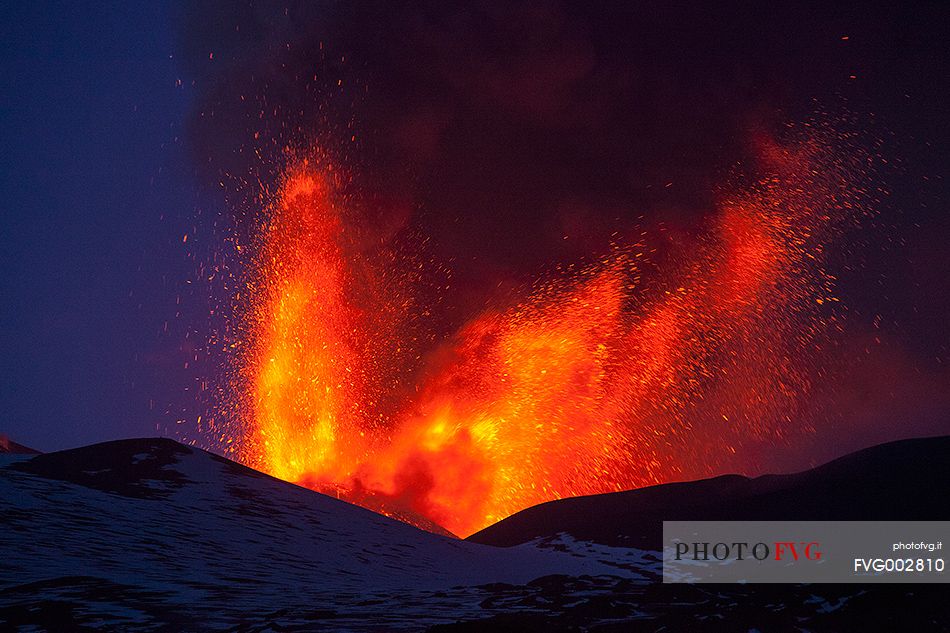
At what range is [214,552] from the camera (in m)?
33.8

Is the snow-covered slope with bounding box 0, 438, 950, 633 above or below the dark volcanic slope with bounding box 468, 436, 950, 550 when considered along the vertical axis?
below

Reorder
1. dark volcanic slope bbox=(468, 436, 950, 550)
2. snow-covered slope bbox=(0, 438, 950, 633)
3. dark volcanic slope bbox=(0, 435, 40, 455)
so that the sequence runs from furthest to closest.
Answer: dark volcanic slope bbox=(0, 435, 40, 455)
dark volcanic slope bbox=(468, 436, 950, 550)
snow-covered slope bbox=(0, 438, 950, 633)

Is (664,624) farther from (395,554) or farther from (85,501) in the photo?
(85,501)

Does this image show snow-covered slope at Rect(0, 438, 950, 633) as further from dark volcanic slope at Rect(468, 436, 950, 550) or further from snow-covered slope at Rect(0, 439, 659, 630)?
dark volcanic slope at Rect(468, 436, 950, 550)

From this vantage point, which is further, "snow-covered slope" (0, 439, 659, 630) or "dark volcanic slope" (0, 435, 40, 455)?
"dark volcanic slope" (0, 435, 40, 455)

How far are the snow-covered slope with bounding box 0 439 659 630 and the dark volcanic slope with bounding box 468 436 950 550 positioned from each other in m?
10.5

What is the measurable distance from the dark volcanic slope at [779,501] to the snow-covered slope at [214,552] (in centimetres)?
→ 1054

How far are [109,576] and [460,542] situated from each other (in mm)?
26099

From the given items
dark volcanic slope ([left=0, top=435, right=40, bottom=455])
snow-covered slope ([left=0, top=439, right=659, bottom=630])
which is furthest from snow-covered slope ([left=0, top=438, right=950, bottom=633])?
dark volcanic slope ([left=0, top=435, right=40, bottom=455])

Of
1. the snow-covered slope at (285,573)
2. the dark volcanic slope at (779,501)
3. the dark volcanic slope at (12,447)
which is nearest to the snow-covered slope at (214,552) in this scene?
the snow-covered slope at (285,573)

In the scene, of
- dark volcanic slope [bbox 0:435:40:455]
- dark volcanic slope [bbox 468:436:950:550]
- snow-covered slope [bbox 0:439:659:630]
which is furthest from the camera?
dark volcanic slope [bbox 0:435:40:455]

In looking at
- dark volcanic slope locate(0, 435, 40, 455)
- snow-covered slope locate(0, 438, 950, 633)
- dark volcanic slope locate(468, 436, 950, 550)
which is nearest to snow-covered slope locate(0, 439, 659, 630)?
snow-covered slope locate(0, 438, 950, 633)

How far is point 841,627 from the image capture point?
28.9 metres

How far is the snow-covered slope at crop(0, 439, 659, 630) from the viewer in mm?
23547
